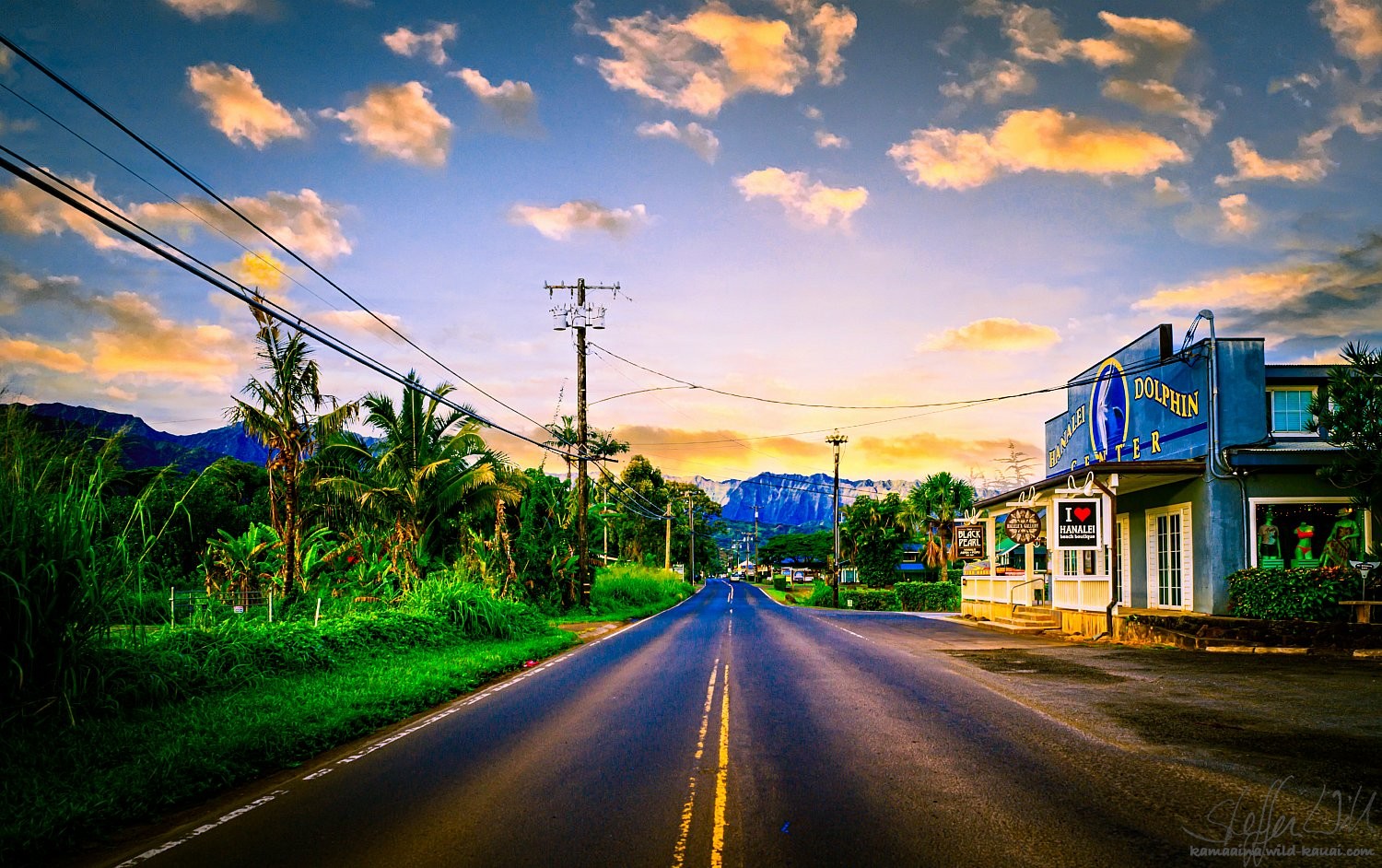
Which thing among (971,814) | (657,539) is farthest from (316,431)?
(657,539)

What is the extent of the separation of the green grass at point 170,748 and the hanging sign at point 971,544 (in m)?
23.6

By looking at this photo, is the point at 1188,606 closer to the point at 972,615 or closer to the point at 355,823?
the point at 972,615

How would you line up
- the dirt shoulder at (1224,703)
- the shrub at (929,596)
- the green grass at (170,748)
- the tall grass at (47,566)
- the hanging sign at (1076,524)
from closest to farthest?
the green grass at (170,748) → the dirt shoulder at (1224,703) → the tall grass at (47,566) → the hanging sign at (1076,524) → the shrub at (929,596)

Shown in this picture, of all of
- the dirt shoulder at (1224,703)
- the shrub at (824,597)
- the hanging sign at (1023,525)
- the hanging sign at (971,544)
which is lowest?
the shrub at (824,597)

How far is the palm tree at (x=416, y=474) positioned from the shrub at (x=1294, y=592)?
60.0 feet

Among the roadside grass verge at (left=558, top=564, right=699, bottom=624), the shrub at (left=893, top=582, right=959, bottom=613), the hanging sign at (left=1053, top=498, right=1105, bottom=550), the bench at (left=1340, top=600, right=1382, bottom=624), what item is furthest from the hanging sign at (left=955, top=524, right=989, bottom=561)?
the shrub at (left=893, top=582, right=959, bottom=613)

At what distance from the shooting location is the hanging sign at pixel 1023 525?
2444 centimetres

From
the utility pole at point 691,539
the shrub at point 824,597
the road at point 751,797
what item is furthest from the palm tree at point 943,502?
the road at point 751,797

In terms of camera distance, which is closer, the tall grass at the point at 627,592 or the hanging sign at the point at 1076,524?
the hanging sign at the point at 1076,524

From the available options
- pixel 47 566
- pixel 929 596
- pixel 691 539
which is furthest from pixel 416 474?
pixel 691 539

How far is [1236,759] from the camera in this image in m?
7.99

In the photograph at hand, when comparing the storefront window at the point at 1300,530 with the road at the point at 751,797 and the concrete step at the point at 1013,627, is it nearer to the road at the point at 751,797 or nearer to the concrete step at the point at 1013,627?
the concrete step at the point at 1013,627

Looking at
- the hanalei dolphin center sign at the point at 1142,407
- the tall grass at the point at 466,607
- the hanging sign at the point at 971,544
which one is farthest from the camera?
the hanging sign at the point at 971,544

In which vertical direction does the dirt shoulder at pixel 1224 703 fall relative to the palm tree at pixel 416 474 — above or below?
below
